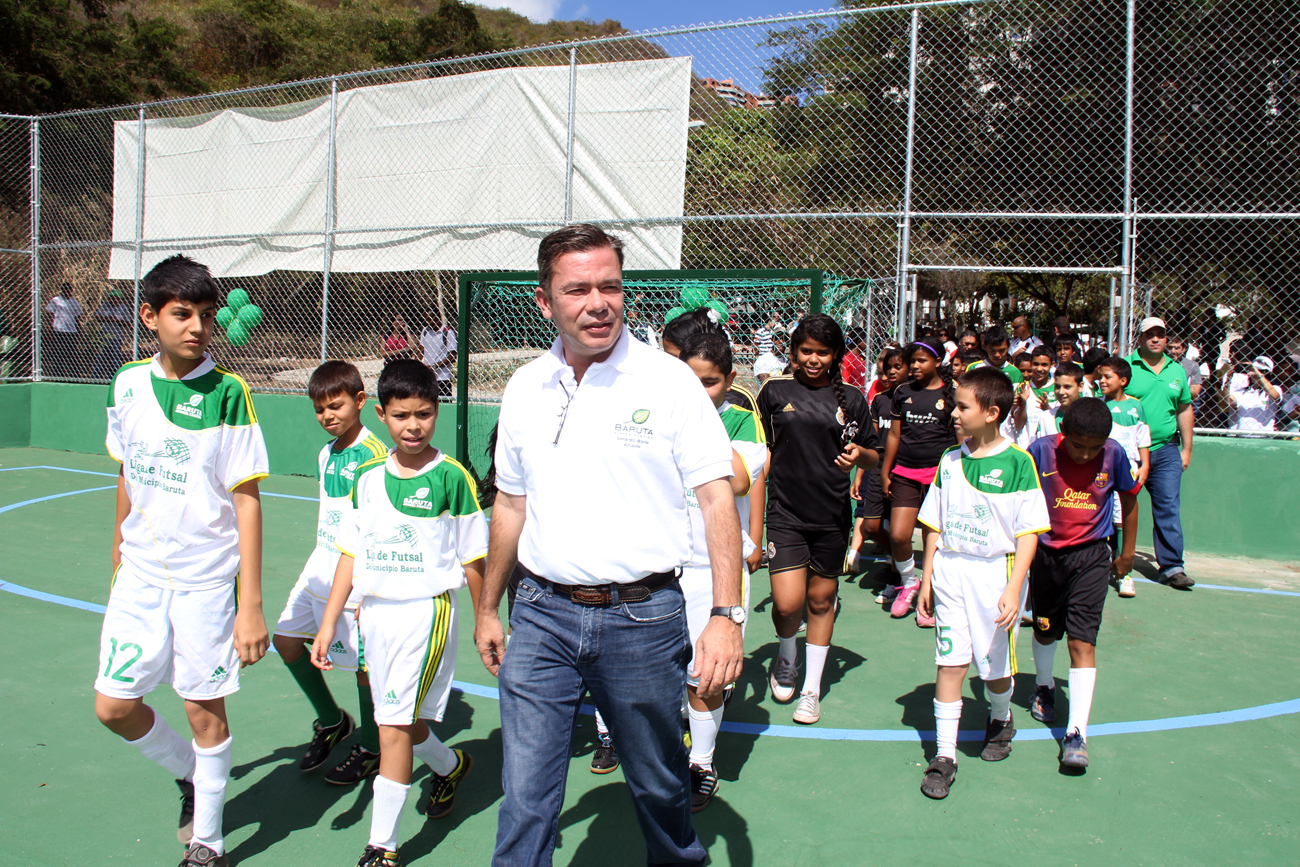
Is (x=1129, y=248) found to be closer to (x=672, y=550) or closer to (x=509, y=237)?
(x=509, y=237)

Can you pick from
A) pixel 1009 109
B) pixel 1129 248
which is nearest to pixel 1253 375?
pixel 1129 248

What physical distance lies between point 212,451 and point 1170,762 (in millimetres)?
4146

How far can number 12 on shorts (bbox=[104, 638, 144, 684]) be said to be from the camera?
2.80m

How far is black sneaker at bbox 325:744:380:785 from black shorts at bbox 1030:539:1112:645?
3081mm

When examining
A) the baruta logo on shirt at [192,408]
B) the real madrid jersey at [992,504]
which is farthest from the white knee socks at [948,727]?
the baruta logo on shirt at [192,408]

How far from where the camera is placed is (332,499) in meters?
3.62

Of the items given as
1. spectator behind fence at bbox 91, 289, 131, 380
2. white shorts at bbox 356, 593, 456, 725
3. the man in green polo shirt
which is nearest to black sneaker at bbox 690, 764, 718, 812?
white shorts at bbox 356, 593, 456, 725

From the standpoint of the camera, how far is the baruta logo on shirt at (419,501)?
10.0 ft

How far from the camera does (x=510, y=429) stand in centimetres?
241

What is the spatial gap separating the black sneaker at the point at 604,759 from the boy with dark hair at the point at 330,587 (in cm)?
90

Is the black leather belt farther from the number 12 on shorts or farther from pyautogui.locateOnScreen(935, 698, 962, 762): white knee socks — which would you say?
pyautogui.locateOnScreen(935, 698, 962, 762): white knee socks


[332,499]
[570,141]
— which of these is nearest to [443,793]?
[332,499]

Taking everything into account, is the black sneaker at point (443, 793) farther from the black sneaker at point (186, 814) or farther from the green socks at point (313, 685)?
the black sneaker at point (186, 814)

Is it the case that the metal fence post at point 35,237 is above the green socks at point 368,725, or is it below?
above
